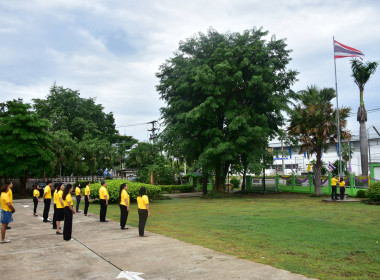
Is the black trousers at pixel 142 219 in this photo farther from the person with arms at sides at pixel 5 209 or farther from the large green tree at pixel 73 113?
the large green tree at pixel 73 113

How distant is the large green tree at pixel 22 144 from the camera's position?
3163 cm

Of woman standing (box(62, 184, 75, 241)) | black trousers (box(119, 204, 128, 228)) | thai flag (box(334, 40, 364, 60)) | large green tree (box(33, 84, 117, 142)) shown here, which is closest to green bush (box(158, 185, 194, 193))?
large green tree (box(33, 84, 117, 142))

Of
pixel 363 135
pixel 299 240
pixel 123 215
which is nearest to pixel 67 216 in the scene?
pixel 123 215

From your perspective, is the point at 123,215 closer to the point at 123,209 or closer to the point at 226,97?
the point at 123,209

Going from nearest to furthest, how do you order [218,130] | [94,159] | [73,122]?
1. [218,130]
2. [94,159]
3. [73,122]

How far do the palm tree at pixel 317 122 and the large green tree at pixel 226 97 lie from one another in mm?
1645

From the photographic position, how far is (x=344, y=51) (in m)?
23.9

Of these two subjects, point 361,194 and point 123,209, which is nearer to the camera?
point 123,209

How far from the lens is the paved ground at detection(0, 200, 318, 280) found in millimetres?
6047

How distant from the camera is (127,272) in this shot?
6188 millimetres

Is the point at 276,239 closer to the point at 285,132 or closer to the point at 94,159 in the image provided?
the point at 285,132

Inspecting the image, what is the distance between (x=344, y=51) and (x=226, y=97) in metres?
9.51

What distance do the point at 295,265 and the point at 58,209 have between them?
24.9 ft

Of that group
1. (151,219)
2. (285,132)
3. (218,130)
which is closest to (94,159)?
(218,130)
